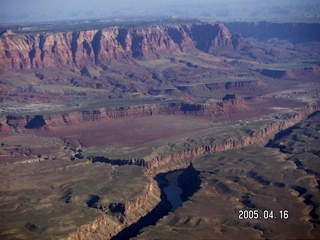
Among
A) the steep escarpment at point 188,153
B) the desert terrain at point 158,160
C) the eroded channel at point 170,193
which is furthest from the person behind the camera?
the steep escarpment at point 188,153

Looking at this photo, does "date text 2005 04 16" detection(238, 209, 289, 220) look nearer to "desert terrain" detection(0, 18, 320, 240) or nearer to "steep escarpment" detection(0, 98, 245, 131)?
"desert terrain" detection(0, 18, 320, 240)

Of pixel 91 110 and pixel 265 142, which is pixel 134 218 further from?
pixel 91 110

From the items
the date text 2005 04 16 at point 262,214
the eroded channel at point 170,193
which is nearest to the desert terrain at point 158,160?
the date text 2005 04 16 at point 262,214

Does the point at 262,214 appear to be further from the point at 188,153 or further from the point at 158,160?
the point at 188,153

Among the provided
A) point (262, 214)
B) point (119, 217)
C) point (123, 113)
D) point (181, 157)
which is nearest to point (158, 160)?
point (181, 157)

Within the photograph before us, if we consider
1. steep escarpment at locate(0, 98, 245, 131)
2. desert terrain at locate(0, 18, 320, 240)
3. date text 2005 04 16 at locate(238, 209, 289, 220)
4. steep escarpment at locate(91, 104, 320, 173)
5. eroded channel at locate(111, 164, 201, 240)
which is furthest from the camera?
steep escarpment at locate(0, 98, 245, 131)

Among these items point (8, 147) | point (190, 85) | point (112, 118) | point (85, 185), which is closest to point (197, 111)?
point (112, 118)

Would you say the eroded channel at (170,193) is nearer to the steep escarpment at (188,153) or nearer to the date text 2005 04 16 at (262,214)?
the steep escarpment at (188,153)

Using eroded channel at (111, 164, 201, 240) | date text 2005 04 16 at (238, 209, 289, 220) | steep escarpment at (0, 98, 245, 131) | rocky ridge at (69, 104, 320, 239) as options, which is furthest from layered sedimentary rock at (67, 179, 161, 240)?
steep escarpment at (0, 98, 245, 131)
